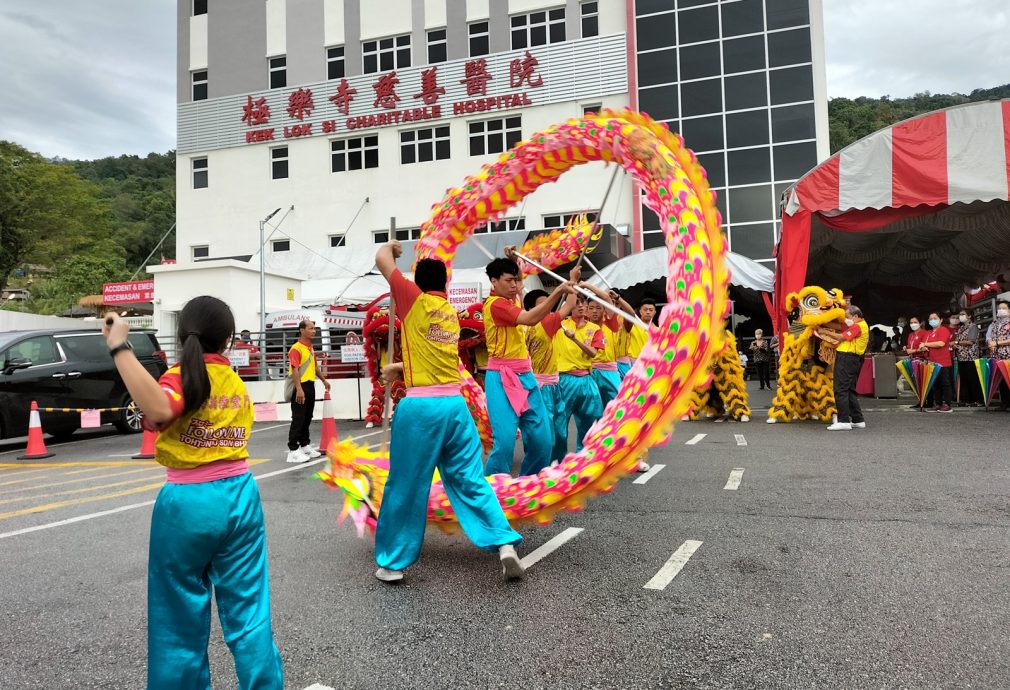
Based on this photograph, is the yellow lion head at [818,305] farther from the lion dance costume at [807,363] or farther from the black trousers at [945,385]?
the black trousers at [945,385]

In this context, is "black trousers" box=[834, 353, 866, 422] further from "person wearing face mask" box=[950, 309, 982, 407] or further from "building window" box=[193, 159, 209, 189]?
"building window" box=[193, 159, 209, 189]

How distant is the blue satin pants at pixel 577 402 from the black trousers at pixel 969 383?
10.5 meters

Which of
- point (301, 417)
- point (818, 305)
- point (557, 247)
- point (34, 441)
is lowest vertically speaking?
point (34, 441)

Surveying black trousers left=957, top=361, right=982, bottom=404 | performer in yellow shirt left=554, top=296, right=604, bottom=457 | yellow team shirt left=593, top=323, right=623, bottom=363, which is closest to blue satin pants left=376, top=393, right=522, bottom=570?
performer in yellow shirt left=554, top=296, right=604, bottom=457

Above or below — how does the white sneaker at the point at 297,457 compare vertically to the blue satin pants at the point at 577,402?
below

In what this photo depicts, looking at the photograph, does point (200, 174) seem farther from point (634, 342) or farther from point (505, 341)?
point (505, 341)

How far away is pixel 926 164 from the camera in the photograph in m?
11.5

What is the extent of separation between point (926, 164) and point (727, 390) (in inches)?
196

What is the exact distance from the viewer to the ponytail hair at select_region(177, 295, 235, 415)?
2295 mm

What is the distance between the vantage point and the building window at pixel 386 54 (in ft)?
94.7

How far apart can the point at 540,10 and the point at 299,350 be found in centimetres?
2326

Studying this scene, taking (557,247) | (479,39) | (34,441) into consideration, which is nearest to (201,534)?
(557,247)

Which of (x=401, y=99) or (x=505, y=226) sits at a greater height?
(x=401, y=99)

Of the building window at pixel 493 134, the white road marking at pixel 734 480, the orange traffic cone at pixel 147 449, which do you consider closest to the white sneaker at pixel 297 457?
the orange traffic cone at pixel 147 449
